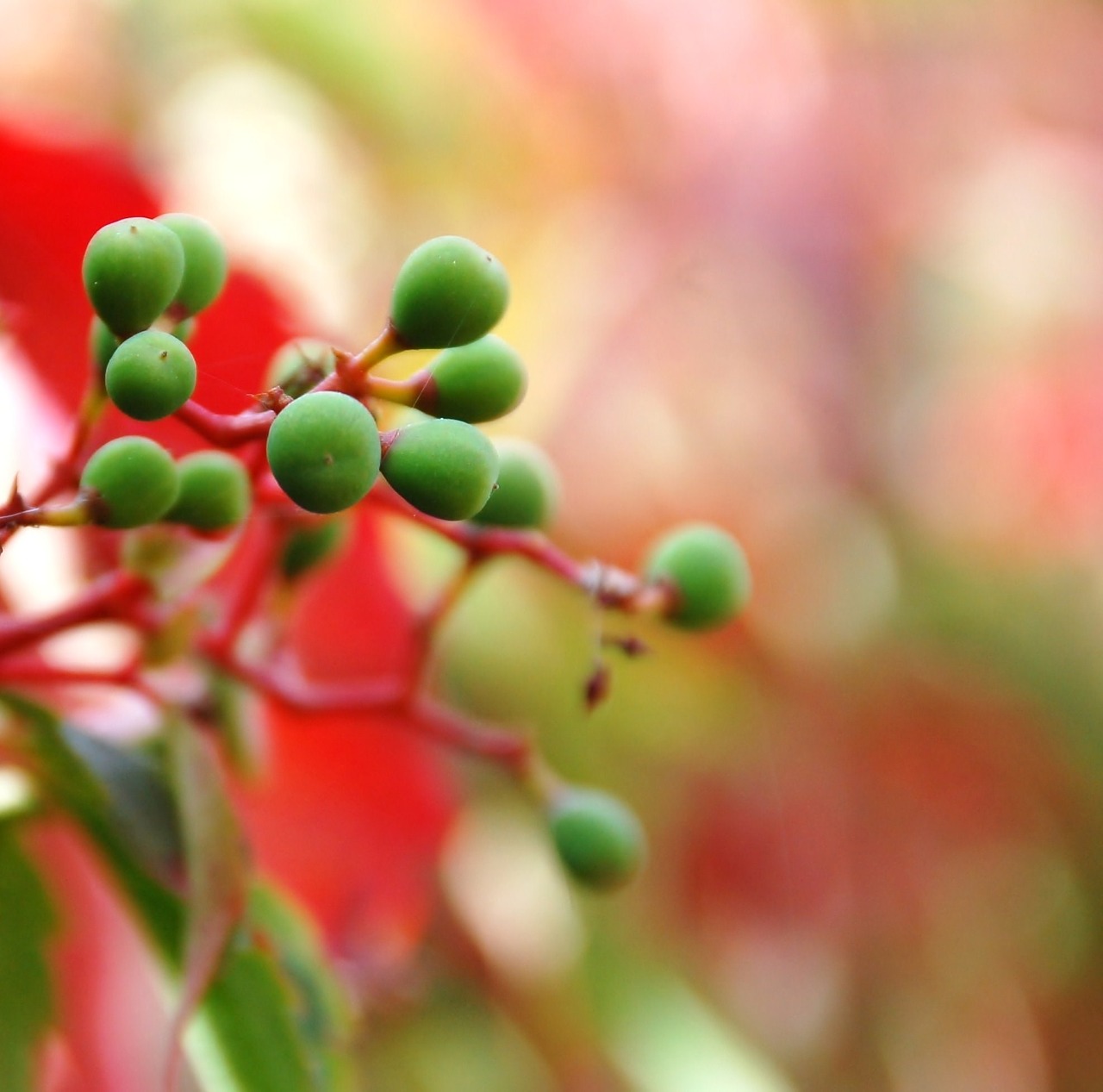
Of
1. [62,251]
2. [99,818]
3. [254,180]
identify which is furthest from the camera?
[254,180]

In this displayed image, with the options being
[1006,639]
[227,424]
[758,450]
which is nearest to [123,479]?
[227,424]

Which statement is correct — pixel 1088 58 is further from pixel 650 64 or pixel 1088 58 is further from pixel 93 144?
pixel 93 144

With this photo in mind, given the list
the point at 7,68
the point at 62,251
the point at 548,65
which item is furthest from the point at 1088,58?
the point at 62,251

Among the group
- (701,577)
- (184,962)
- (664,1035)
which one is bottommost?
(664,1035)

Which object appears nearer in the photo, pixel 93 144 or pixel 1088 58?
pixel 93 144

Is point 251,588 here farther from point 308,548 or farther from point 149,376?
point 149,376
